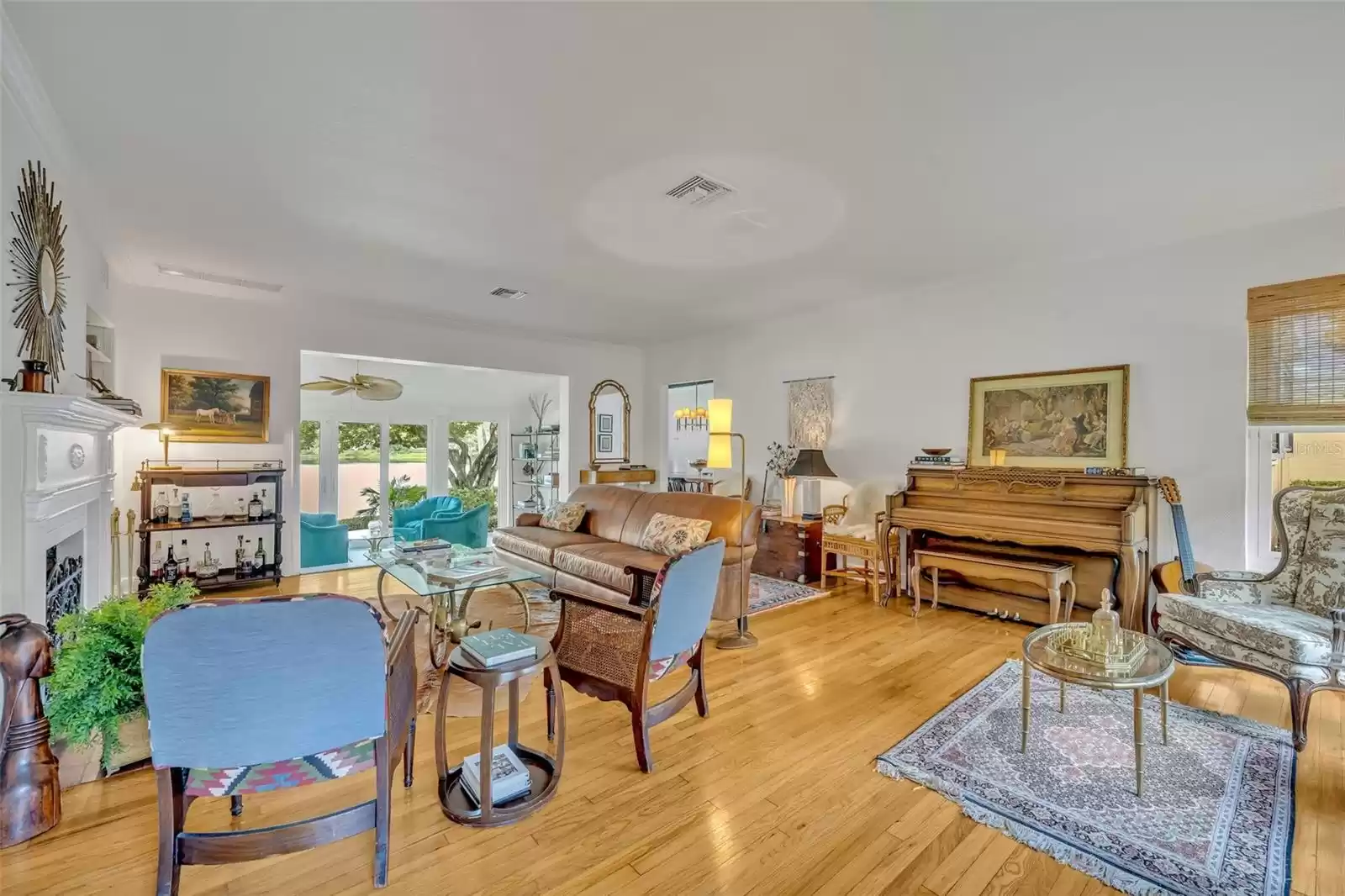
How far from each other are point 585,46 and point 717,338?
5114mm

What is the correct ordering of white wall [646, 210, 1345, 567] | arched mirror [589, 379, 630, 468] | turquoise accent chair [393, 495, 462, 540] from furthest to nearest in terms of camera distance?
1. arched mirror [589, 379, 630, 468]
2. turquoise accent chair [393, 495, 462, 540]
3. white wall [646, 210, 1345, 567]

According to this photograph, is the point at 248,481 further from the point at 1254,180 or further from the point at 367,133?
the point at 1254,180

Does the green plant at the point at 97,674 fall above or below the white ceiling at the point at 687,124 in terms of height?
below

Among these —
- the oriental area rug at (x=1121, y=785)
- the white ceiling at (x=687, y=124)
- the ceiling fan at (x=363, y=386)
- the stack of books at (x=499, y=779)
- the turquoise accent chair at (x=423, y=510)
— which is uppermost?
the white ceiling at (x=687, y=124)

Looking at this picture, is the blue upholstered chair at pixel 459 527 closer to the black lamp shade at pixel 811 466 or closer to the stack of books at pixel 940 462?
the black lamp shade at pixel 811 466

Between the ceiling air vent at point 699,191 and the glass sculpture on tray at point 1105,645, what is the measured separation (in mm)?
2611

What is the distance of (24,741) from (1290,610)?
17.9 ft

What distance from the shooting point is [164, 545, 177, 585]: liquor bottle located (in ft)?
15.9

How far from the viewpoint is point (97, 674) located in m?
1.88

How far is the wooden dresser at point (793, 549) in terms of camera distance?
5.40 metres

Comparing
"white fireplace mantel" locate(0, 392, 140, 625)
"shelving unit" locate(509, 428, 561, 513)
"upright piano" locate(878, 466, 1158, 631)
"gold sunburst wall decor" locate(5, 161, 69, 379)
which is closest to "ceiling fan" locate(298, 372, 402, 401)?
"shelving unit" locate(509, 428, 561, 513)

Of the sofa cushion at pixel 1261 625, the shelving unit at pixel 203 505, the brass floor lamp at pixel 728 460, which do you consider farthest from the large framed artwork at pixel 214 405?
the sofa cushion at pixel 1261 625

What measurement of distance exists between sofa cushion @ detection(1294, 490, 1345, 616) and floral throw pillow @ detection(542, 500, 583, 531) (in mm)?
4893

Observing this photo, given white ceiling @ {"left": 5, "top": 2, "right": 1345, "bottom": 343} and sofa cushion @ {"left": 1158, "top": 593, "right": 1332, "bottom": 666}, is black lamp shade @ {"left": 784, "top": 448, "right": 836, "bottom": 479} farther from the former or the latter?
sofa cushion @ {"left": 1158, "top": 593, "right": 1332, "bottom": 666}
